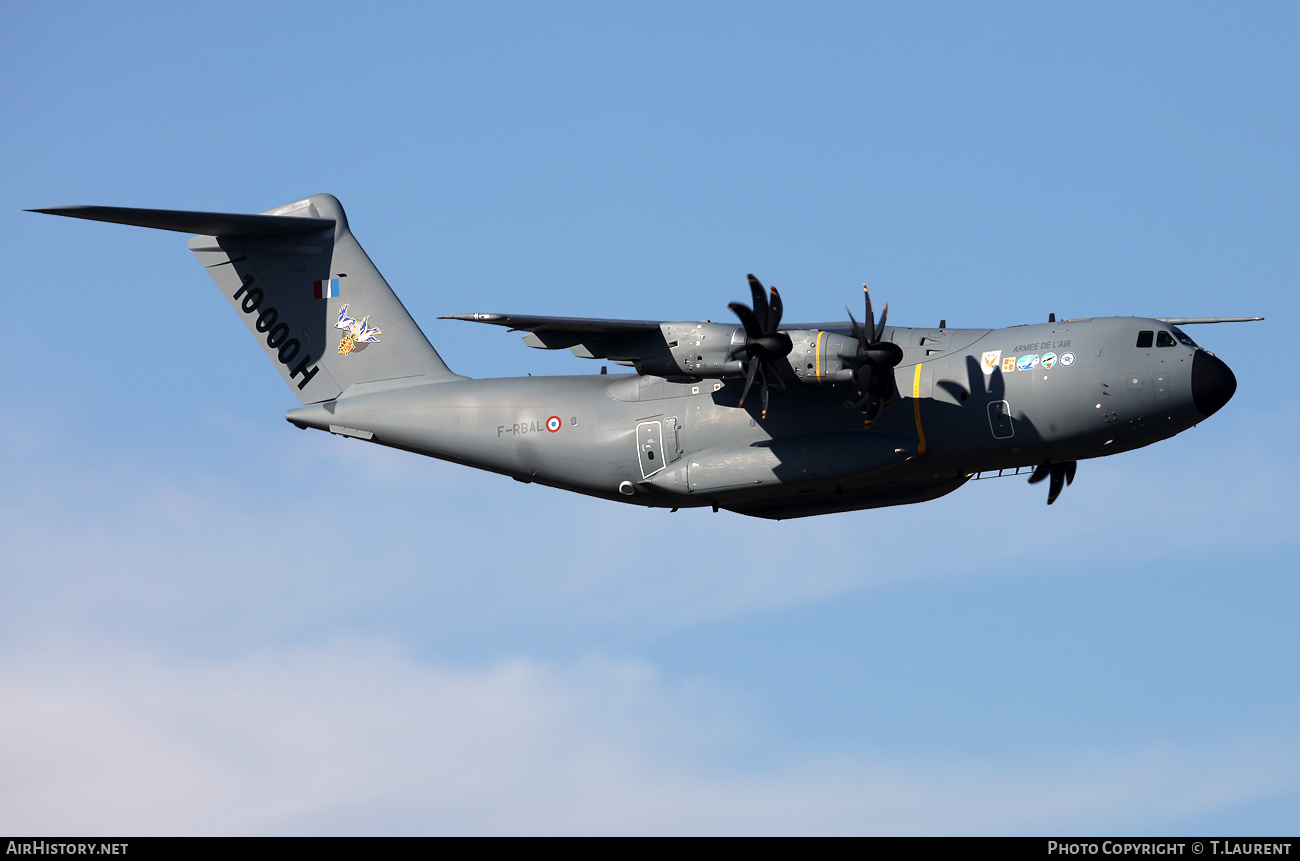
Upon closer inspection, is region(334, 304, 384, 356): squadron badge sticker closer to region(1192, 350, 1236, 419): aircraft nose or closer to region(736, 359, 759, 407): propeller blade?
region(736, 359, 759, 407): propeller blade

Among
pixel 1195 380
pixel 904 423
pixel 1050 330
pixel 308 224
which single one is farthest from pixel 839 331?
pixel 308 224

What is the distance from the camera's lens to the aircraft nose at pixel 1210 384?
18.6 meters

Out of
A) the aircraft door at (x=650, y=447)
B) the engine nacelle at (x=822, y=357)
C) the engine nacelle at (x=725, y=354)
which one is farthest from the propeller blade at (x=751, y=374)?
the aircraft door at (x=650, y=447)

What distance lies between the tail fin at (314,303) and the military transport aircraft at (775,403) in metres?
0.06

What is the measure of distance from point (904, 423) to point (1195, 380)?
346cm

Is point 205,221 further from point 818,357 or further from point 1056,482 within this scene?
point 1056,482

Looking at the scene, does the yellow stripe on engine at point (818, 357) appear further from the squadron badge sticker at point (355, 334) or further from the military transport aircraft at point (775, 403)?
the squadron badge sticker at point (355, 334)

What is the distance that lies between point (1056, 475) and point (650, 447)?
532 centimetres

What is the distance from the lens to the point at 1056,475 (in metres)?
20.6

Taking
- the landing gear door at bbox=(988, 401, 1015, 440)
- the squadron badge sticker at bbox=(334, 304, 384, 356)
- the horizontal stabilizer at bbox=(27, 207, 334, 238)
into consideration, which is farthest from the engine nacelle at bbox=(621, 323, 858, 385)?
the horizontal stabilizer at bbox=(27, 207, 334, 238)

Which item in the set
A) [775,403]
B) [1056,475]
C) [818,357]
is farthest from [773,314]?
[1056,475]

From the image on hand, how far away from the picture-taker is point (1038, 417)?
1920 centimetres
